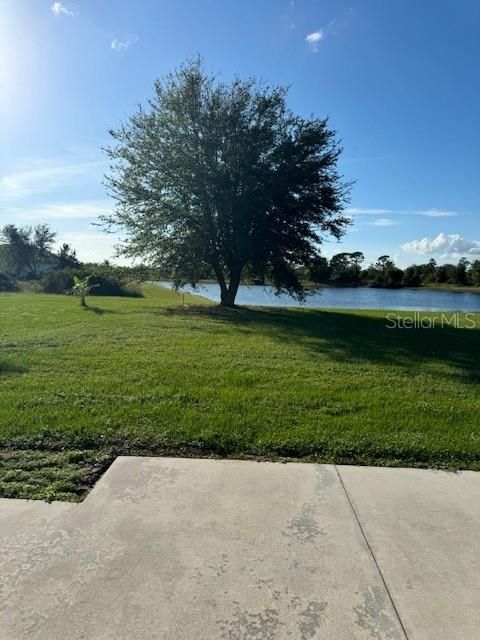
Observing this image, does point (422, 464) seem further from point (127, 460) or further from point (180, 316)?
point (180, 316)

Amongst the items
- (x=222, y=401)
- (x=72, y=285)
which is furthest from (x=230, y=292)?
(x=72, y=285)

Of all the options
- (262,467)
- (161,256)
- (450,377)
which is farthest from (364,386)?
(161,256)

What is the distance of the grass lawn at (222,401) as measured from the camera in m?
3.20

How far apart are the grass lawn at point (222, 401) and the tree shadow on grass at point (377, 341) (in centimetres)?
6

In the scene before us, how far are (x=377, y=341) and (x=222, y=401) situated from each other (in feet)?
17.4

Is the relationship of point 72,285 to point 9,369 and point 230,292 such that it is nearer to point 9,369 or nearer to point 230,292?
point 230,292

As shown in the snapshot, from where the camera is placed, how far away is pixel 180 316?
12141mm

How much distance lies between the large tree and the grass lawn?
6823 millimetres

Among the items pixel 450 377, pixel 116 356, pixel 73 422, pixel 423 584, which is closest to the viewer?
pixel 423 584

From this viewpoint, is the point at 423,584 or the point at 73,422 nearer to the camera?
the point at 423,584

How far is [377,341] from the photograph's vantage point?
341 inches

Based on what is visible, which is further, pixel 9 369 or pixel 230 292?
pixel 230 292

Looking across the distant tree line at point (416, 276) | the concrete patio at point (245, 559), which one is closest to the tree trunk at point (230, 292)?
the concrete patio at point (245, 559)

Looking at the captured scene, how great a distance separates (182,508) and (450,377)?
4588 millimetres
